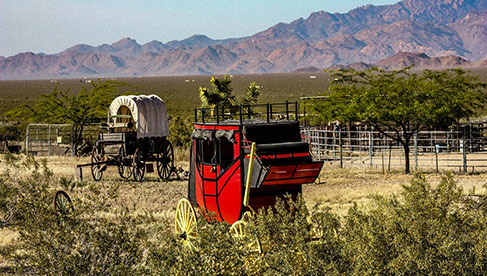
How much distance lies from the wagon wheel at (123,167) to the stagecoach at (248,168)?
11.5 m

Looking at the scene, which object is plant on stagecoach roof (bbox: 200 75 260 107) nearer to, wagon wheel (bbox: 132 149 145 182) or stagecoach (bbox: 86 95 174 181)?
stagecoach (bbox: 86 95 174 181)

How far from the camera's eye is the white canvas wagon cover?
68.4 ft

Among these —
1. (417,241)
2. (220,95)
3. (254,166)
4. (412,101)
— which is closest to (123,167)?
(220,95)

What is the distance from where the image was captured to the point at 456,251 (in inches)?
225

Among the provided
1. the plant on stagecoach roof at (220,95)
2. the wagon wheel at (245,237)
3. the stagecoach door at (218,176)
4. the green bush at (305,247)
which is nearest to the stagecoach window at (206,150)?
the stagecoach door at (218,176)

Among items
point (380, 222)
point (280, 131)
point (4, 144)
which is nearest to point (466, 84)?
point (280, 131)

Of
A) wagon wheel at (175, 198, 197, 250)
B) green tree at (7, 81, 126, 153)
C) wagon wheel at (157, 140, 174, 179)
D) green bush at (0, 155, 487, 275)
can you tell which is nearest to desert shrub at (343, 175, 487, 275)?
green bush at (0, 155, 487, 275)

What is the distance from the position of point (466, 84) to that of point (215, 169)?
592 inches

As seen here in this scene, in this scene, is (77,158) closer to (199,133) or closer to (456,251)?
(199,133)

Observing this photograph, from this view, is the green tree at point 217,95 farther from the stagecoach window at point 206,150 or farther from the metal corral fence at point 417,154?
the stagecoach window at point 206,150

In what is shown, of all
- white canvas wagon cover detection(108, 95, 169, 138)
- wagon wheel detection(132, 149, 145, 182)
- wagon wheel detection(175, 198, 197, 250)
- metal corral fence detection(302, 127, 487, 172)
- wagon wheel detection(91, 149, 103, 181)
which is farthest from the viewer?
metal corral fence detection(302, 127, 487, 172)

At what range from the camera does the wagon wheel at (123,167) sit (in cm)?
2112

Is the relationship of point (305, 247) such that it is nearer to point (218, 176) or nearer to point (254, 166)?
point (254, 166)

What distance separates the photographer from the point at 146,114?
21000 millimetres
